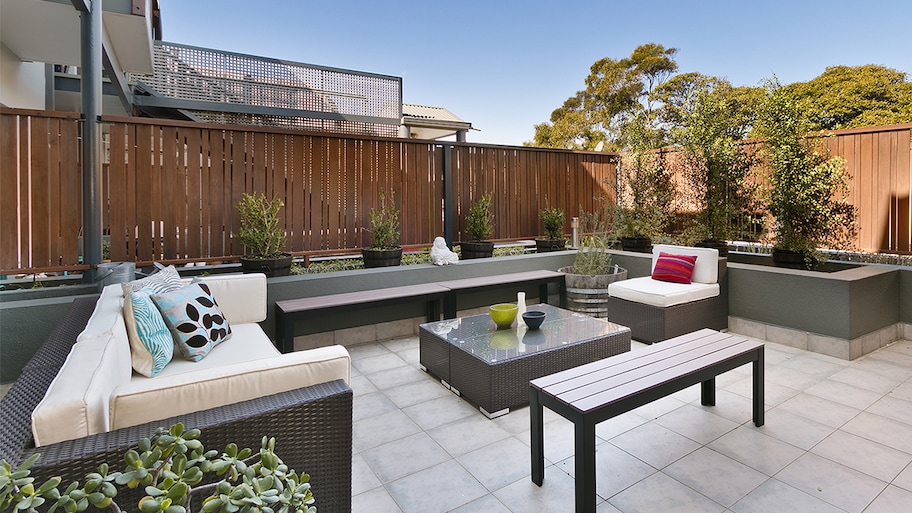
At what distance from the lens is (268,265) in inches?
Answer: 174

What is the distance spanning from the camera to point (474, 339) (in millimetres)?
3297

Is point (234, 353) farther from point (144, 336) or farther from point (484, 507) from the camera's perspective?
point (484, 507)

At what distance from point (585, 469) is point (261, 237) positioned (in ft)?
12.4

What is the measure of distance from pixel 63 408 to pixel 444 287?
361cm

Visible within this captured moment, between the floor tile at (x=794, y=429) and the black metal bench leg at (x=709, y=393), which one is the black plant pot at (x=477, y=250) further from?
the floor tile at (x=794, y=429)

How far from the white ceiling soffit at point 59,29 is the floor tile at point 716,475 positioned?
6271 millimetres

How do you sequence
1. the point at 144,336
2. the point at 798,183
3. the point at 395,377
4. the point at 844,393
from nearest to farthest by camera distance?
the point at 144,336, the point at 844,393, the point at 395,377, the point at 798,183

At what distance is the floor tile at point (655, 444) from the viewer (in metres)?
2.37

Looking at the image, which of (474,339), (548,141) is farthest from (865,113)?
(474,339)

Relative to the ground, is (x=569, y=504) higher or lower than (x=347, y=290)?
lower

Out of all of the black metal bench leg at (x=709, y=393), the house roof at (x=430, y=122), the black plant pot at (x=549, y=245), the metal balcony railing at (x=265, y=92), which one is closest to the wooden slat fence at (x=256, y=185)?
the black plant pot at (x=549, y=245)

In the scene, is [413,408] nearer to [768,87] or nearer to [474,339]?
[474,339]

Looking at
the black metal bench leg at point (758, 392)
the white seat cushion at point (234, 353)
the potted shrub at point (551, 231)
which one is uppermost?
the potted shrub at point (551, 231)

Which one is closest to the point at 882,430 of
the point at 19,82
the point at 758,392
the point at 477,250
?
the point at 758,392
